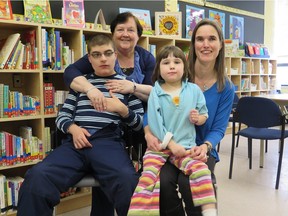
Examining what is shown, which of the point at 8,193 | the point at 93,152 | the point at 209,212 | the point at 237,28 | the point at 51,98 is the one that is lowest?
the point at 8,193

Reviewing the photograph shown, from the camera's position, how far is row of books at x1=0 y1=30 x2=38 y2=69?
2321 mm

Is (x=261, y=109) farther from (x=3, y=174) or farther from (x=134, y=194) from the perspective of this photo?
(x=3, y=174)

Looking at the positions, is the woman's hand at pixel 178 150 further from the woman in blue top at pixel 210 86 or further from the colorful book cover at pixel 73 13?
the colorful book cover at pixel 73 13

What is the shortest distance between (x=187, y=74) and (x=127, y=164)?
0.61 m

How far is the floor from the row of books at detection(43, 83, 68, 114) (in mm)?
883

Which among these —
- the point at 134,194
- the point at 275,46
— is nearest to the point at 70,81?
the point at 134,194

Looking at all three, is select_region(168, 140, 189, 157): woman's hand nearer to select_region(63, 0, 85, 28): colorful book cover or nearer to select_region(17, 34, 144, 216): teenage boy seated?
select_region(17, 34, 144, 216): teenage boy seated

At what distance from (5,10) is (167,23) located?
2090 mm

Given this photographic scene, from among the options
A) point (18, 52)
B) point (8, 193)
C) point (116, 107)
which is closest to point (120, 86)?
point (116, 107)

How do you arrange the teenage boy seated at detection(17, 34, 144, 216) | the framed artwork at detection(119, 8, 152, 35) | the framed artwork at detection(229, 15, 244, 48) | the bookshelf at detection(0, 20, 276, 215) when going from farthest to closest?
the framed artwork at detection(229, 15, 244, 48) < the framed artwork at detection(119, 8, 152, 35) < the bookshelf at detection(0, 20, 276, 215) < the teenage boy seated at detection(17, 34, 144, 216)

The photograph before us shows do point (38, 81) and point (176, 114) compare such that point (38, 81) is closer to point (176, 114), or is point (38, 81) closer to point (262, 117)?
point (176, 114)

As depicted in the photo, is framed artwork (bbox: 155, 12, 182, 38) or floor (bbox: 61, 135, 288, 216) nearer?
floor (bbox: 61, 135, 288, 216)

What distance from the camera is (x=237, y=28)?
19.0ft

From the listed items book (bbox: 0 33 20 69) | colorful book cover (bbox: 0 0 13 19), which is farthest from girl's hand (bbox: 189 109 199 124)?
colorful book cover (bbox: 0 0 13 19)
